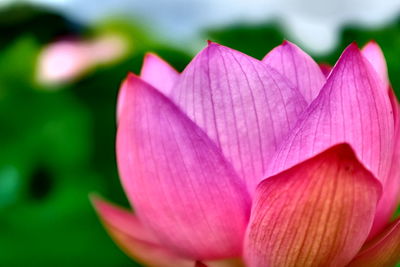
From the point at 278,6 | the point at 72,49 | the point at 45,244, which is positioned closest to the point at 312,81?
the point at 45,244

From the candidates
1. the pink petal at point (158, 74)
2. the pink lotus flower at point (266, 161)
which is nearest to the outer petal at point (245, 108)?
the pink lotus flower at point (266, 161)

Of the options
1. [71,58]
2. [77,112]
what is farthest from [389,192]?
[71,58]

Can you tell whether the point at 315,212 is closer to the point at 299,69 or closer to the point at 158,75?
the point at 299,69

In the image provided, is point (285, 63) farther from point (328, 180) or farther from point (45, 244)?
point (45, 244)

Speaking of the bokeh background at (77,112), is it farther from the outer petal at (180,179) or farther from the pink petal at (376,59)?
the outer petal at (180,179)

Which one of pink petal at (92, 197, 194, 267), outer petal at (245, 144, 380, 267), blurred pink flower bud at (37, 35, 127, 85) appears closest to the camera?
outer petal at (245, 144, 380, 267)

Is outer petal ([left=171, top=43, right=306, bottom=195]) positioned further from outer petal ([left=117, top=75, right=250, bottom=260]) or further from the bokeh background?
the bokeh background

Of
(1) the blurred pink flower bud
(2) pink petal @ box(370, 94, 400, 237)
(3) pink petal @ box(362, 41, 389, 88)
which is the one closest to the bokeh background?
(1) the blurred pink flower bud
